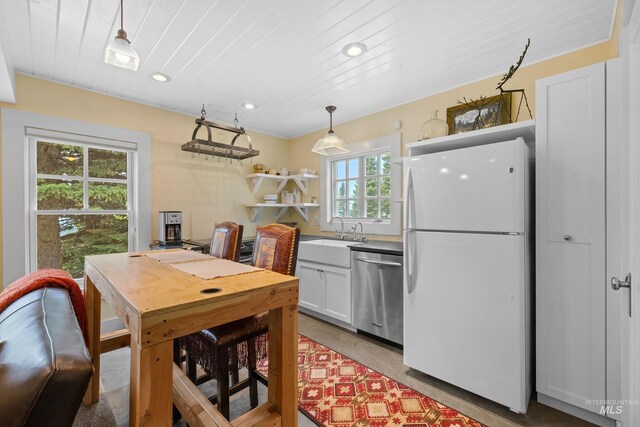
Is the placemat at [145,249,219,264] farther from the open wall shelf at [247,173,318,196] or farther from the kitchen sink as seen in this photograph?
the open wall shelf at [247,173,318,196]

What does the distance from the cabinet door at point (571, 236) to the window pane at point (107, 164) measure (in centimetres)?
375

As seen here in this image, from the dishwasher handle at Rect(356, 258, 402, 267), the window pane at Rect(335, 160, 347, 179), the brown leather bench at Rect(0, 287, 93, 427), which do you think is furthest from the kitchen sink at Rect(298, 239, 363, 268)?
the brown leather bench at Rect(0, 287, 93, 427)

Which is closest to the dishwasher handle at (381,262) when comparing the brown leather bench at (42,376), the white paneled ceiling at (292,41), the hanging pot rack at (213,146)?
the hanging pot rack at (213,146)

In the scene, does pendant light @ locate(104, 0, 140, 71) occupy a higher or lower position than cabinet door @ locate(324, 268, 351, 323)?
higher

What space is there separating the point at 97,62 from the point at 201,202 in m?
1.71

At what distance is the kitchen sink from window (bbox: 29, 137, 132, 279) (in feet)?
6.42

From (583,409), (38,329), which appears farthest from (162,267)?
(583,409)

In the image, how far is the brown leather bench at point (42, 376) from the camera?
521 millimetres

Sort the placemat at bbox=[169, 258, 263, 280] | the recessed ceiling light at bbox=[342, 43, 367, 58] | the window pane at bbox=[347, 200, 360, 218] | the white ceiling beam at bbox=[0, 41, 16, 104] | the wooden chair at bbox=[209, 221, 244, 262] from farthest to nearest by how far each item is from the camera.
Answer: the window pane at bbox=[347, 200, 360, 218] < the wooden chair at bbox=[209, 221, 244, 262] < the recessed ceiling light at bbox=[342, 43, 367, 58] < the white ceiling beam at bbox=[0, 41, 16, 104] < the placemat at bbox=[169, 258, 263, 280]

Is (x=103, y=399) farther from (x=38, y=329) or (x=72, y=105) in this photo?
(x=72, y=105)

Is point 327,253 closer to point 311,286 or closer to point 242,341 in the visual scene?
point 311,286

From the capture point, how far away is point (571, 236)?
5.45 feet

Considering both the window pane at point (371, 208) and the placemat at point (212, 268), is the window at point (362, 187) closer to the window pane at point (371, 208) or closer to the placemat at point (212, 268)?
the window pane at point (371, 208)

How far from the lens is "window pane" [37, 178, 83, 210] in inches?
105
